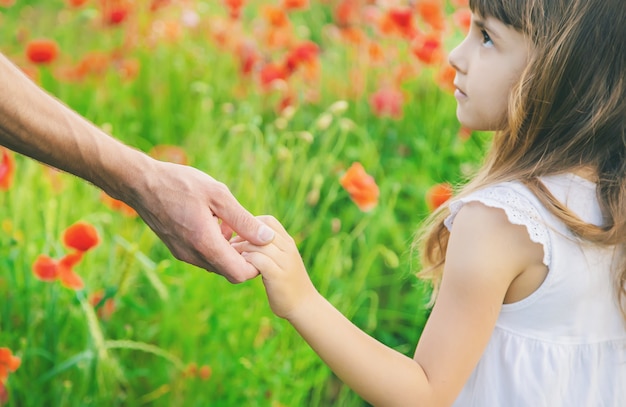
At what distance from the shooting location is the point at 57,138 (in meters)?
1.38

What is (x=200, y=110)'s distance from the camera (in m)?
2.78

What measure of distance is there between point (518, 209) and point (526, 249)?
0.19ft

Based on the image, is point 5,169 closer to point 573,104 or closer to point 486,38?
point 486,38

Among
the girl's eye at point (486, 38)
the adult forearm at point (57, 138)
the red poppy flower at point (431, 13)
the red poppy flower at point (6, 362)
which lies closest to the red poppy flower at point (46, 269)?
the red poppy flower at point (6, 362)

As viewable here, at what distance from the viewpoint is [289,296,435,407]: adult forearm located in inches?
49.8

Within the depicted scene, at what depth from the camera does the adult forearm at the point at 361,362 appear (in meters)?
1.26

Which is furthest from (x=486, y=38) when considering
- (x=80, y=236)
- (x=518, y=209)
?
(x=80, y=236)

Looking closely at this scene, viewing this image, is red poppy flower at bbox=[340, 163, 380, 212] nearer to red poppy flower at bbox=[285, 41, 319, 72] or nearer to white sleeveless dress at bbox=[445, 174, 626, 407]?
white sleeveless dress at bbox=[445, 174, 626, 407]

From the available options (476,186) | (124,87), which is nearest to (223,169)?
(124,87)

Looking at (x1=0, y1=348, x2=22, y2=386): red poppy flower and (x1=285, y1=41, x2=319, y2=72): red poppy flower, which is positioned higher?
(x1=285, y1=41, x2=319, y2=72): red poppy flower

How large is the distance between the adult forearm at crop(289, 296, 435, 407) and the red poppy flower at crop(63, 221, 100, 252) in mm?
554

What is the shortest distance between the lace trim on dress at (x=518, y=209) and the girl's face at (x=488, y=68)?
13cm

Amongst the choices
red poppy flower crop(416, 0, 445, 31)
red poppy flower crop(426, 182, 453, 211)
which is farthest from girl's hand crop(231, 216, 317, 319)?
red poppy flower crop(416, 0, 445, 31)

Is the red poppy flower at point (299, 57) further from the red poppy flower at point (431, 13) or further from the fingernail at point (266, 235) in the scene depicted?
the fingernail at point (266, 235)
